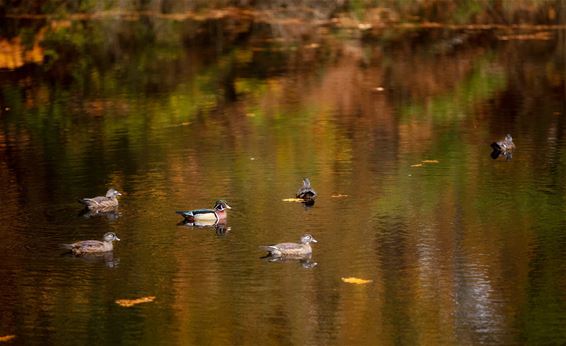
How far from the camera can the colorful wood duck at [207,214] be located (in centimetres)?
1466

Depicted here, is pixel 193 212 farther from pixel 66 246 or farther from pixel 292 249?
pixel 292 249

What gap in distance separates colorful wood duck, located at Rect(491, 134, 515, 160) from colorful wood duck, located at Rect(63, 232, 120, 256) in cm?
688

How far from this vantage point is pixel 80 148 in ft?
65.8

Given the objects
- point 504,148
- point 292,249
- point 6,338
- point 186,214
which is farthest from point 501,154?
point 6,338

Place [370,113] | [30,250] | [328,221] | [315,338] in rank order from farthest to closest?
1. [370,113]
2. [328,221]
3. [30,250]
4. [315,338]

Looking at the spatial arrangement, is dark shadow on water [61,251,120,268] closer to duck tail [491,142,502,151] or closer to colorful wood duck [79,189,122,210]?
colorful wood duck [79,189,122,210]

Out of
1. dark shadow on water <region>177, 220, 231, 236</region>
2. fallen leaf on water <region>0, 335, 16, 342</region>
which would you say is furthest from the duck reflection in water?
fallen leaf on water <region>0, 335, 16, 342</region>

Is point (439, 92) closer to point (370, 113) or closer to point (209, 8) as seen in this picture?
point (370, 113)

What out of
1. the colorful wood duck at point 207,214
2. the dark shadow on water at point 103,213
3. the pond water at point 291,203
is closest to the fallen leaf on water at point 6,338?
the pond water at point 291,203

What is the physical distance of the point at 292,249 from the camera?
1315 cm

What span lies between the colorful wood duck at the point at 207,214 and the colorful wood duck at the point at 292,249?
150 centimetres

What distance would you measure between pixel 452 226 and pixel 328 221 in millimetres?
1387

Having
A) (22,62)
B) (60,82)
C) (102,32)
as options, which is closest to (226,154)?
(60,82)

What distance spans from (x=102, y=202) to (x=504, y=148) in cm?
619
